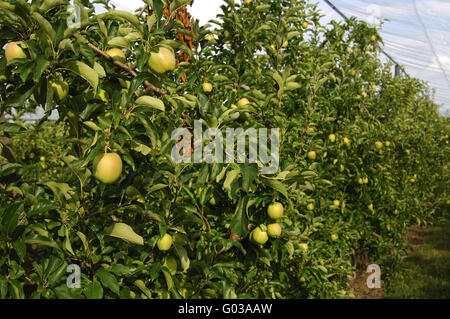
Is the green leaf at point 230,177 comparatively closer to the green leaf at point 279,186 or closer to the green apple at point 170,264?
the green leaf at point 279,186

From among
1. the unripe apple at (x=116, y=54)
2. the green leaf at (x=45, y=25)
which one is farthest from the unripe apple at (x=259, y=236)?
the green leaf at (x=45, y=25)

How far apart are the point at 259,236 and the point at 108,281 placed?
607 mm

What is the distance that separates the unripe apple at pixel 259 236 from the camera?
1390mm

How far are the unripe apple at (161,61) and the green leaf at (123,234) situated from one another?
52 cm

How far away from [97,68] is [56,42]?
12 centimetres

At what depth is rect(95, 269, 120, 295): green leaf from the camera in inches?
40.4

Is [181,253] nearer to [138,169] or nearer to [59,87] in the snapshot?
[138,169]

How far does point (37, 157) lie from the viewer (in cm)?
331

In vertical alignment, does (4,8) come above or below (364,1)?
below

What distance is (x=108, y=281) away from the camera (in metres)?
1.03

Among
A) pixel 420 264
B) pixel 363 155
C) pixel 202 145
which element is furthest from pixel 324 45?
pixel 420 264

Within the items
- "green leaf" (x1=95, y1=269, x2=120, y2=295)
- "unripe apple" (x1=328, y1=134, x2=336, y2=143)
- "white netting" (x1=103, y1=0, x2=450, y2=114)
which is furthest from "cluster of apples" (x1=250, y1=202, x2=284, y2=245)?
"white netting" (x1=103, y1=0, x2=450, y2=114)

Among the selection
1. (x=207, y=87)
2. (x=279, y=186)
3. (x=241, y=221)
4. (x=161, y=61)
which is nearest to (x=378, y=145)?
(x=207, y=87)
